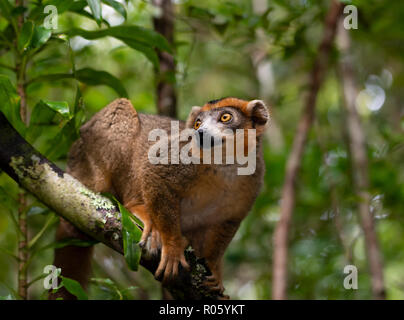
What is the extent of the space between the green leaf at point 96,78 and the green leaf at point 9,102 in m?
0.65

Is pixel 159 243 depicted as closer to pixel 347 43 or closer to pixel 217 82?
pixel 347 43

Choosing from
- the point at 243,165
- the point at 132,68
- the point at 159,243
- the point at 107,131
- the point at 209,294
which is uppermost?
the point at 132,68

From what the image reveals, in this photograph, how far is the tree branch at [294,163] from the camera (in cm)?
471

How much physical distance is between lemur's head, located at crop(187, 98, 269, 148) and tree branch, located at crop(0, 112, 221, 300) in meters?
0.93

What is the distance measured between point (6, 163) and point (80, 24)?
12.2 ft

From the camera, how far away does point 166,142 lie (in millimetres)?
3670

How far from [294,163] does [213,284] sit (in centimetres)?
207

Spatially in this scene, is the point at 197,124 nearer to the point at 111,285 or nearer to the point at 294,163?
the point at 111,285

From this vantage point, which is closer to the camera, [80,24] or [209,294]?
[209,294]

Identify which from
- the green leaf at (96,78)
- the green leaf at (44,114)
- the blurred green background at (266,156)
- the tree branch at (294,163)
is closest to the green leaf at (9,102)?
the green leaf at (44,114)

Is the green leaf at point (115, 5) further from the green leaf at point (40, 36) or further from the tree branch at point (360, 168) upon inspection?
the tree branch at point (360, 168)

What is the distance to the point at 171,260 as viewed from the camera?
3248mm

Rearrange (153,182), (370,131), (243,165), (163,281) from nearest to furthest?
(163,281) < (153,182) < (243,165) < (370,131)

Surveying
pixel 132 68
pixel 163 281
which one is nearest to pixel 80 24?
pixel 132 68
